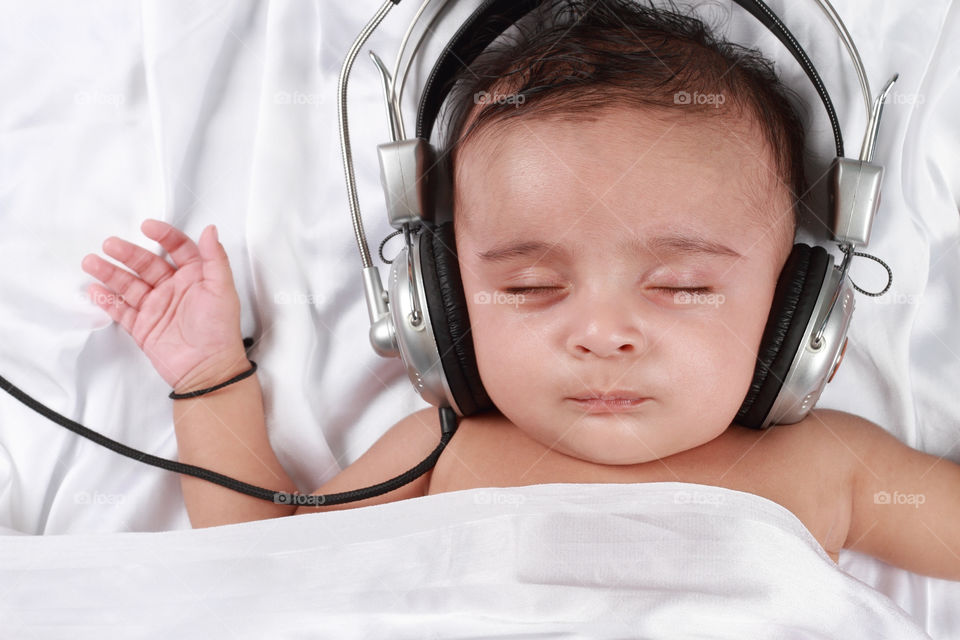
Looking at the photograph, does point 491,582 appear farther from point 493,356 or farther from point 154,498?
point 154,498

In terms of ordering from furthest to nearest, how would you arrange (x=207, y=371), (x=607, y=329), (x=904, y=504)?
1. (x=207, y=371)
2. (x=904, y=504)
3. (x=607, y=329)

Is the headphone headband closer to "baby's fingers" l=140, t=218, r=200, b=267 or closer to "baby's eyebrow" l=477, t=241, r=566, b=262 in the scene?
"baby's eyebrow" l=477, t=241, r=566, b=262

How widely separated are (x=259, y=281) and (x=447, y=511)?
580mm

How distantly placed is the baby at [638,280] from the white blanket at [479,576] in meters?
0.11

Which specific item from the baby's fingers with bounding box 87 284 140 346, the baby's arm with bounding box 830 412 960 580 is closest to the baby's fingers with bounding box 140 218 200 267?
the baby's fingers with bounding box 87 284 140 346

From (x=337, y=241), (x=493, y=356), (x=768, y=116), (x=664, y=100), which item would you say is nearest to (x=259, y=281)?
(x=337, y=241)

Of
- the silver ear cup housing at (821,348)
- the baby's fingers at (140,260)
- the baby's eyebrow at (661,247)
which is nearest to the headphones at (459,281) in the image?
the silver ear cup housing at (821,348)

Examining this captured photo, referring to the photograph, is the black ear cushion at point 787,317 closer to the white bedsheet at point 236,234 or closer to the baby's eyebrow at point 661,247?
the baby's eyebrow at point 661,247

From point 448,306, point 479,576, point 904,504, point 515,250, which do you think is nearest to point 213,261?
point 448,306

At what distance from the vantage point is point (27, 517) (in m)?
1.40

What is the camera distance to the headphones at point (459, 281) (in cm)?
117

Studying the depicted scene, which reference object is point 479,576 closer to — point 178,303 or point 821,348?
point 821,348

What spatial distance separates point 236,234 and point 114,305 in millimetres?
243

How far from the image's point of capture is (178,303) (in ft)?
4.81
